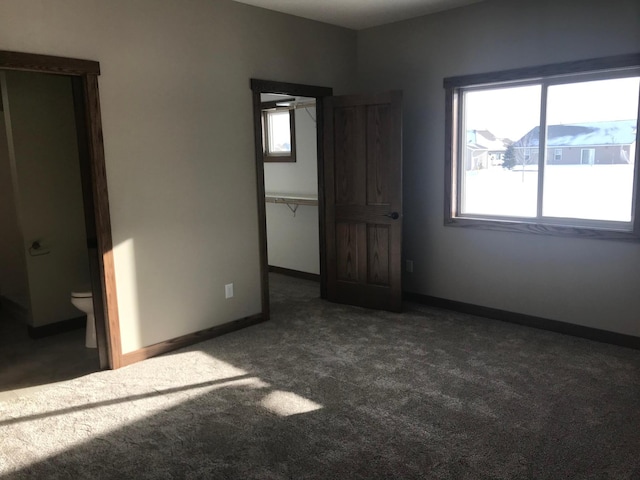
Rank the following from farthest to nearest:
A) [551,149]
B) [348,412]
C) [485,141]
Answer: [485,141]
[551,149]
[348,412]

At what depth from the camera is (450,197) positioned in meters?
4.67

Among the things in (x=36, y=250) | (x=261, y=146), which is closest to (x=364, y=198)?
(x=261, y=146)

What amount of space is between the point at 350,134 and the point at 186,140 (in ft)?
5.07

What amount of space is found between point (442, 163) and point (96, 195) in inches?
113

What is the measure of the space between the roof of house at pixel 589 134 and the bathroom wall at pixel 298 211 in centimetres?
241

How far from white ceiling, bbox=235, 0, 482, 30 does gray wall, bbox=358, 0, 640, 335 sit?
16 cm

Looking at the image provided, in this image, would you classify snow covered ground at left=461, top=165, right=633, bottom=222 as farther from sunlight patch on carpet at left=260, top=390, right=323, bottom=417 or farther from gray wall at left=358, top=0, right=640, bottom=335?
sunlight patch on carpet at left=260, top=390, right=323, bottom=417

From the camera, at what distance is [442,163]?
471 cm

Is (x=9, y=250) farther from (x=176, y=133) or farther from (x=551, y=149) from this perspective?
(x=551, y=149)

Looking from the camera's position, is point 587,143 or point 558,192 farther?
point 558,192

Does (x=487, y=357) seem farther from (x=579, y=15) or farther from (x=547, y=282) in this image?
(x=579, y=15)

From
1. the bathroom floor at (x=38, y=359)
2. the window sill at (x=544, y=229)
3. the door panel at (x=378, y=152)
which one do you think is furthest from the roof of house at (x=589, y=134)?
the bathroom floor at (x=38, y=359)

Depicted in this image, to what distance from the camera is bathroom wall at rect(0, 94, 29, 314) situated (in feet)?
16.0

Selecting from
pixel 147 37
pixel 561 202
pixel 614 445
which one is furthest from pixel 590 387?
pixel 147 37
